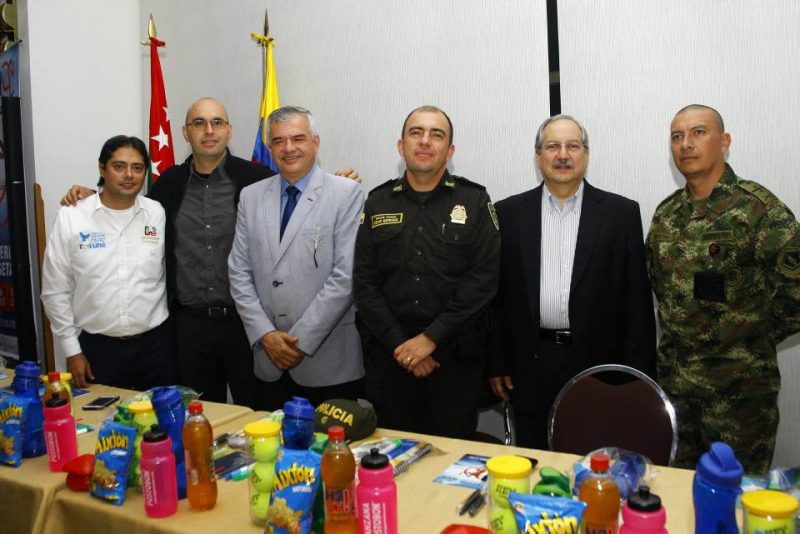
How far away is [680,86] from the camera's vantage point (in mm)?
2924

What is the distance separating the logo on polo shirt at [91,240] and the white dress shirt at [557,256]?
189cm

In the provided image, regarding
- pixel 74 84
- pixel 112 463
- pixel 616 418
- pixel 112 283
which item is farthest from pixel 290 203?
pixel 74 84

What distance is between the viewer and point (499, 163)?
338cm

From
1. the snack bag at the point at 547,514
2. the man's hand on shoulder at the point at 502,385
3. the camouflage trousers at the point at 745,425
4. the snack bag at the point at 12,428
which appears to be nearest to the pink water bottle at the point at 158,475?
the snack bag at the point at 12,428

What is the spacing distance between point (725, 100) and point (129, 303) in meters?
2.86

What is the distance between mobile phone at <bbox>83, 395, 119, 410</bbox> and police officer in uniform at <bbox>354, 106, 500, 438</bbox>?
0.96 m

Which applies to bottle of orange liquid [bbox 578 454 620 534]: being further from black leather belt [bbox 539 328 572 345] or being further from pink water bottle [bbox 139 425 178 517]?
black leather belt [bbox 539 328 572 345]

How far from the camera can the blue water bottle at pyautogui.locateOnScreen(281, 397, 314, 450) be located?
1.43 metres

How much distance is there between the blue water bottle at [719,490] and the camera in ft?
3.22

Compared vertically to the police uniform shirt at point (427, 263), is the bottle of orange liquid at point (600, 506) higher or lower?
lower

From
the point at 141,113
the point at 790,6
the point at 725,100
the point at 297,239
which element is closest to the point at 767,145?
the point at 725,100

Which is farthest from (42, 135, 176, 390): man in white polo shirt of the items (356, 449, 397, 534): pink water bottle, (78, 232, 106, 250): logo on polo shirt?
(356, 449, 397, 534): pink water bottle

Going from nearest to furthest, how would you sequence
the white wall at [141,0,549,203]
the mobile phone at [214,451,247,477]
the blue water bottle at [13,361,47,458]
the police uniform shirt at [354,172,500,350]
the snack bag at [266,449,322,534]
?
the snack bag at [266,449,322,534] → the mobile phone at [214,451,247,477] → the blue water bottle at [13,361,47,458] → the police uniform shirt at [354,172,500,350] → the white wall at [141,0,549,203]

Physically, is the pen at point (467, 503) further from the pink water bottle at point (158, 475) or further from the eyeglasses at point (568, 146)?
the eyeglasses at point (568, 146)
